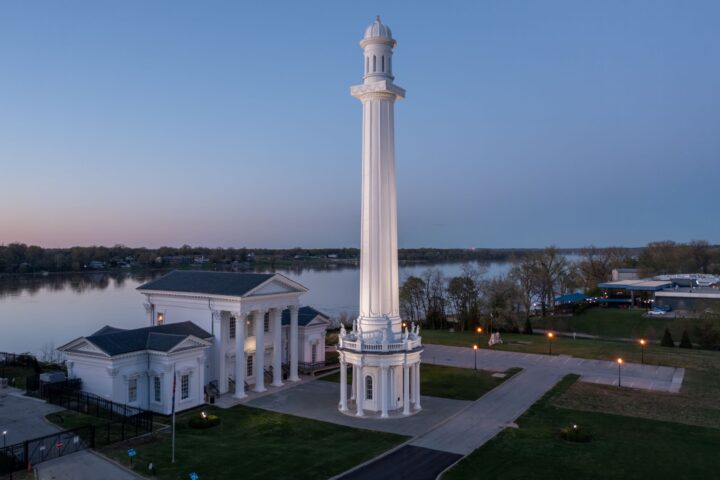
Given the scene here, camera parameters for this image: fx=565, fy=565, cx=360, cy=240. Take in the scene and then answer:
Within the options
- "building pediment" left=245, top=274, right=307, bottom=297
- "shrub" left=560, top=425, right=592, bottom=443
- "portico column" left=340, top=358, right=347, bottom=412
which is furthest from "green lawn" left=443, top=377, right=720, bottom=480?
"building pediment" left=245, top=274, right=307, bottom=297

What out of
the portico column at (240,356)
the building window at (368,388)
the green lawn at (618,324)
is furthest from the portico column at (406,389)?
the green lawn at (618,324)

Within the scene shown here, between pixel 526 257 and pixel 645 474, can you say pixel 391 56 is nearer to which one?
pixel 645 474

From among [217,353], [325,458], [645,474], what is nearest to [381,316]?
[325,458]

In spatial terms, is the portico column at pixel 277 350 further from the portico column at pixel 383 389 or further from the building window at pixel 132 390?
the portico column at pixel 383 389

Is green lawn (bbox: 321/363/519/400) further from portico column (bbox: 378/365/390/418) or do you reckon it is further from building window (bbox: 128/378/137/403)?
building window (bbox: 128/378/137/403)

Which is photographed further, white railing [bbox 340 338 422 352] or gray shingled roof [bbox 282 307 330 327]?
gray shingled roof [bbox 282 307 330 327]

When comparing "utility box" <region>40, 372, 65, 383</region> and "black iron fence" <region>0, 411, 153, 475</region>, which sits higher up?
"utility box" <region>40, 372, 65, 383</region>

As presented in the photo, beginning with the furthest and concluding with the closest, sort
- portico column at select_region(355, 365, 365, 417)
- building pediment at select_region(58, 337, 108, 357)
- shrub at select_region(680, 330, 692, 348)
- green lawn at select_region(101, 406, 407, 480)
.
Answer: shrub at select_region(680, 330, 692, 348), portico column at select_region(355, 365, 365, 417), building pediment at select_region(58, 337, 108, 357), green lawn at select_region(101, 406, 407, 480)
